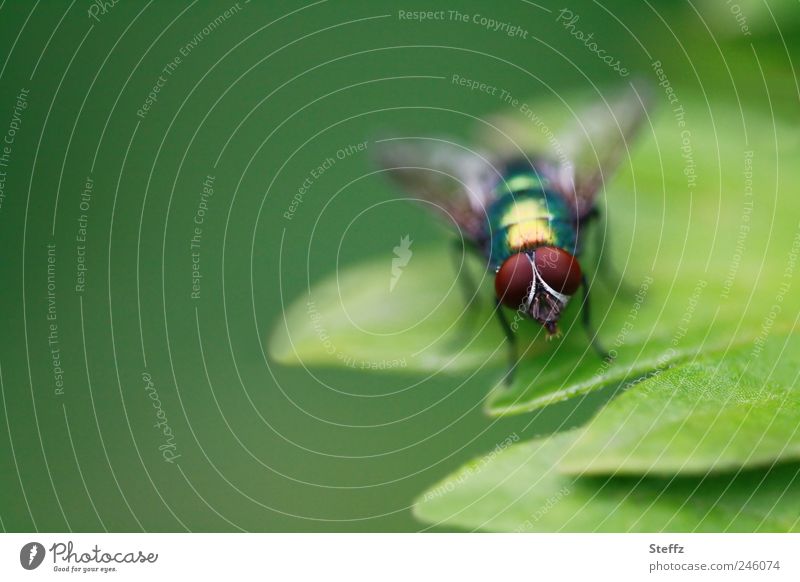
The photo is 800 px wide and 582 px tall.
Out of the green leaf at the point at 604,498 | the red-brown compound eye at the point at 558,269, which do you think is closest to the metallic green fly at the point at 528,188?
the red-brown compound eye at the point at 558,269

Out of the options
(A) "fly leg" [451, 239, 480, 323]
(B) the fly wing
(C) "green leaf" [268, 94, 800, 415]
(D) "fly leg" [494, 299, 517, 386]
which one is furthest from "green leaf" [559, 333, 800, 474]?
(B) the fly wing

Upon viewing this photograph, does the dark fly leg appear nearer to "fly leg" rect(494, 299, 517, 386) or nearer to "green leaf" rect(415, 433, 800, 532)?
"fly leg" rect(494, 299, 517, 386)

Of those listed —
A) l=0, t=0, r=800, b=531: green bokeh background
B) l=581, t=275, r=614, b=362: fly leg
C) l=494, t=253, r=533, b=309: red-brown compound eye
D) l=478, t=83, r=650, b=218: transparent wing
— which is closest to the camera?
l=581, t=275, r=614, b=362: fly leg

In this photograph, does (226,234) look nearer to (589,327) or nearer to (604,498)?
(589,327)
